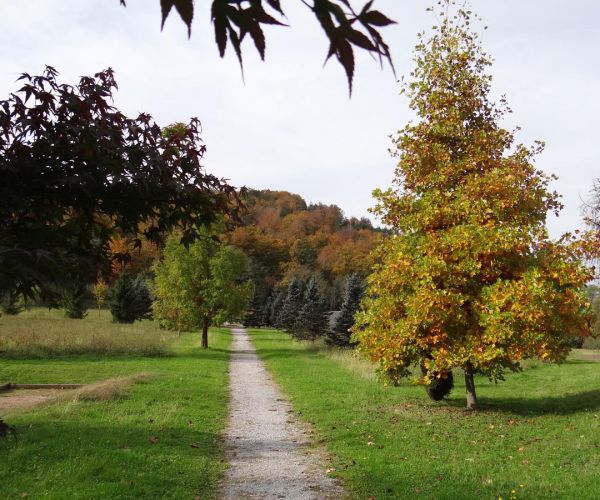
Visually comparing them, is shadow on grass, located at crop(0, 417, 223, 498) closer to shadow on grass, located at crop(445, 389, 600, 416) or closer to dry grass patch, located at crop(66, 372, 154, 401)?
dry grass patch, located at crop(66, 372, 154, 401)

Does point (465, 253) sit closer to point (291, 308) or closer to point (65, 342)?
point (65, 342)

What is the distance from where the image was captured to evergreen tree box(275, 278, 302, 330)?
48750mm

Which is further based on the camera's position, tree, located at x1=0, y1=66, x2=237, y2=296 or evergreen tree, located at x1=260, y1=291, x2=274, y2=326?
evergreen tree, located at x1=260, y1=291, x2=274, y2=326

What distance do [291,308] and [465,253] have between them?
137ft

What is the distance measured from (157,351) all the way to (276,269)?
208ft

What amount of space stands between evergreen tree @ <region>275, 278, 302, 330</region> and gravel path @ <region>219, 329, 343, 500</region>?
1340 inches

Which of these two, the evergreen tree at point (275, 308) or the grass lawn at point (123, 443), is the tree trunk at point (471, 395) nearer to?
the grass lawn at point (123, 443)

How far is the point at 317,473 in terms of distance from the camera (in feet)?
21.3

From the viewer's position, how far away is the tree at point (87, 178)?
3.93 m

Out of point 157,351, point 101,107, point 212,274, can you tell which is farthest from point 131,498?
point 212,274

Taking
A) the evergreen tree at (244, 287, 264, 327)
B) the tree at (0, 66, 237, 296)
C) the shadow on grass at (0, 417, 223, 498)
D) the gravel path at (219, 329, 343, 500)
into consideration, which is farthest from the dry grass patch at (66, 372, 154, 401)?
the evergreen tree at (244, 287, 264, 327)

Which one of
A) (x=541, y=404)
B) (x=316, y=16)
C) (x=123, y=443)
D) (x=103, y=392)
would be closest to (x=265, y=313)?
(x=103, y=392)

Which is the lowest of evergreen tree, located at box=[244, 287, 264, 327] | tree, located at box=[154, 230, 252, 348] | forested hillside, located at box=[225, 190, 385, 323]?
evergreen tree, located at box=[244, 287, 264, 327]

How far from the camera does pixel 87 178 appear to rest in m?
4.07
